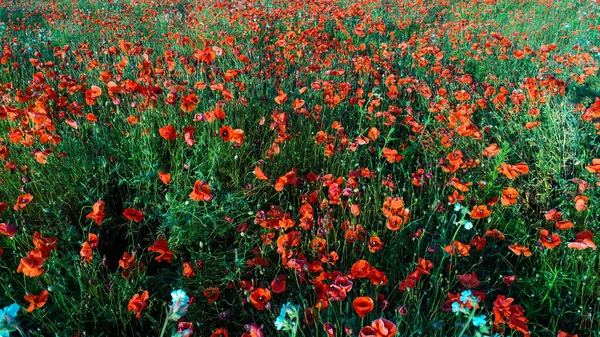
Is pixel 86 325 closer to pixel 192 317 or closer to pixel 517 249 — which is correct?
pixel 192 317

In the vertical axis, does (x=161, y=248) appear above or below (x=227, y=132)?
below

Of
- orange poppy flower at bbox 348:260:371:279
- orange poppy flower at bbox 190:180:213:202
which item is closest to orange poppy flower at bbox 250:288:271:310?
orange poppy flower at bbox 348:260:371:279

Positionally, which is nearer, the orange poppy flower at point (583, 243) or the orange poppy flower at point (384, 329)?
the orange poppy flower at point (384, 329)

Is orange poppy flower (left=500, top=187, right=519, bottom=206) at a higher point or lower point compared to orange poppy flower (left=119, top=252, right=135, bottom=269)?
lower

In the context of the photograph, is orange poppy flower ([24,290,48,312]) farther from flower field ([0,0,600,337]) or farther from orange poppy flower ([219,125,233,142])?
orange poppy flower ([219,125,233,142])

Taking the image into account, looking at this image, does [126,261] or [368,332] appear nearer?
[368,332]

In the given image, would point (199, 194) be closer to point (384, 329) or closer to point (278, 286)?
point (278, 286)

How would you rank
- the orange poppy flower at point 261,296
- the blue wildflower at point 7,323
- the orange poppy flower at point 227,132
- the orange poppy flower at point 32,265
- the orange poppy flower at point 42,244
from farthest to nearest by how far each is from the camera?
the orange poppy flower at point 227,132 < the orange poppy flower at point 261,296 < the orange poppy flower at point 42,244 < the orange poppy flower at point 32,265 < the blue wildflower at point 7,323

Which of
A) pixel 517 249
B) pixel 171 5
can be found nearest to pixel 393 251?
pixel 517 249

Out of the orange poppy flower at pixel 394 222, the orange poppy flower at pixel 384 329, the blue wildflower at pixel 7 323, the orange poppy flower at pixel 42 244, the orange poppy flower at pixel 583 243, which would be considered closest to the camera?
the blue wildflower at pixel 7 323

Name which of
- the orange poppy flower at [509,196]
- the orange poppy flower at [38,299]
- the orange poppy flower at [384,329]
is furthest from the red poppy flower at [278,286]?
the orange poppy flower at [509,196]

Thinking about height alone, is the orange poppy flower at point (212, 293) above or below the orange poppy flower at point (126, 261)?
below

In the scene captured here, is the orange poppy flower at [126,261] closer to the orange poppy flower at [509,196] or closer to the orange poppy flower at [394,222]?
the orange poppy flower at [394,222]

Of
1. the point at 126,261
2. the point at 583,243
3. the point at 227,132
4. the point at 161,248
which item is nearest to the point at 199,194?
the point at 161,248
